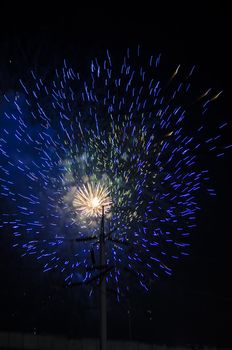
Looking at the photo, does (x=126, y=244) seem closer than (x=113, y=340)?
Yes

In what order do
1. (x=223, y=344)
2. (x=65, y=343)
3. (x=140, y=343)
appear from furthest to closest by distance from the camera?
(x=223, y=344) → (x=140, y=343) → (x=65, y=343)

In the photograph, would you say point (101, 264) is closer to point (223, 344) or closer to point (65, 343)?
point (65, 343)

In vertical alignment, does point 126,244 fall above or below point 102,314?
above

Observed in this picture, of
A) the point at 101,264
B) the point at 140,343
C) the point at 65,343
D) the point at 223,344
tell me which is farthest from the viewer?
the point at 223,344

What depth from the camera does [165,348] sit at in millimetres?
32125

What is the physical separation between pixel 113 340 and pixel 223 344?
9.13m

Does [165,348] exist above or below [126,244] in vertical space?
below

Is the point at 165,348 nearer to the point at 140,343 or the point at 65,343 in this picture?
the point at 140,343

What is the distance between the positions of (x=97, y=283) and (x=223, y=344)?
51.0ft

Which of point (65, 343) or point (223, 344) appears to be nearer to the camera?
point (65, 343)

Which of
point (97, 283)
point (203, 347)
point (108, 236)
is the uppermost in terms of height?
point (108, 236)

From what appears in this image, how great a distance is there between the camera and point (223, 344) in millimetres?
34562

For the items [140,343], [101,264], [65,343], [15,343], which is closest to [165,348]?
[140,343]

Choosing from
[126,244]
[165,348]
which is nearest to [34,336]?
[165,348]
